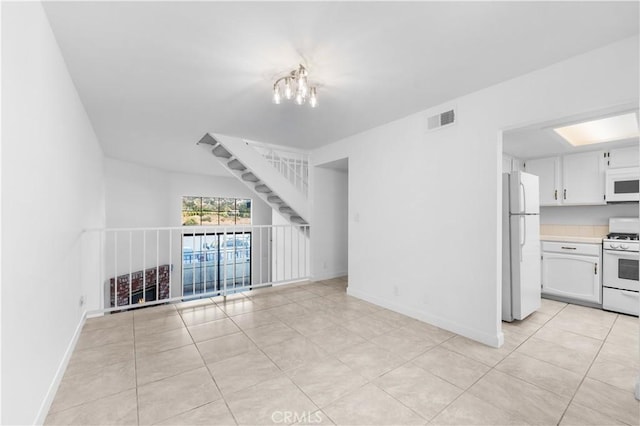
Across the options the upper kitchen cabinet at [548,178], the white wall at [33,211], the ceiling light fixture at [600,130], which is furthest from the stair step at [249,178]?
the upper kitchen cabinet at [548,178]

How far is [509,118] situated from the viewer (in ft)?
7.77

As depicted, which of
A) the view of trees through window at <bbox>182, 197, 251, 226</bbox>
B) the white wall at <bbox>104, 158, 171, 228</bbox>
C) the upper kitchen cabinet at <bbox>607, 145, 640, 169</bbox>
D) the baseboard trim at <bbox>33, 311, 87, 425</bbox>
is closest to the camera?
the baseboard trim at <bbox>33, 311, 87, 425</bbox>

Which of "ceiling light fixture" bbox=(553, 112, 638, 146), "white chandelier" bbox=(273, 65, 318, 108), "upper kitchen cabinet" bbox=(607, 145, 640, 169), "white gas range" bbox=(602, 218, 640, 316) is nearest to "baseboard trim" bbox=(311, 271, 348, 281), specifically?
"white chandelier" bbox=(273, 65, 318, 108)

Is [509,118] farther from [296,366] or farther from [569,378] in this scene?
[296,366]

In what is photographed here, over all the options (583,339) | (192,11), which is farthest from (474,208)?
(192,11)

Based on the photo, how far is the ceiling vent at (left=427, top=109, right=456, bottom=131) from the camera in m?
2.78

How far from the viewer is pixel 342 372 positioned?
2.04 metres

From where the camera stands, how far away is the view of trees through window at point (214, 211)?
781cm

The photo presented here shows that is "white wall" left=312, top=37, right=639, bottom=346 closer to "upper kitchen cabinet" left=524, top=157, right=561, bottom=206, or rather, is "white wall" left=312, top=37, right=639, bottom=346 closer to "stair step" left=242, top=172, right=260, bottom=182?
"stair step" left=242, top=172, right=260, bottom=182

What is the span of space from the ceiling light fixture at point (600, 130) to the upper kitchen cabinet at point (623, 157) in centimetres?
30

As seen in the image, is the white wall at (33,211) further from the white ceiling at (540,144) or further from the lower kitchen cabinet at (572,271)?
the lower kitchen cabinet at (572,271)

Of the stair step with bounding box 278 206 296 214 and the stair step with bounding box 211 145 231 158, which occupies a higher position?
the stair step with bounding box 211 145 231 158

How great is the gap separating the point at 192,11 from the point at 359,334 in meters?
2.83

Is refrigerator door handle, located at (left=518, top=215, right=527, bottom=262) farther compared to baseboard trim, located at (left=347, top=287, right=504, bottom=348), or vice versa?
refrigerator door handle, located at (left=518, top=215, right=527, bottom=262)
